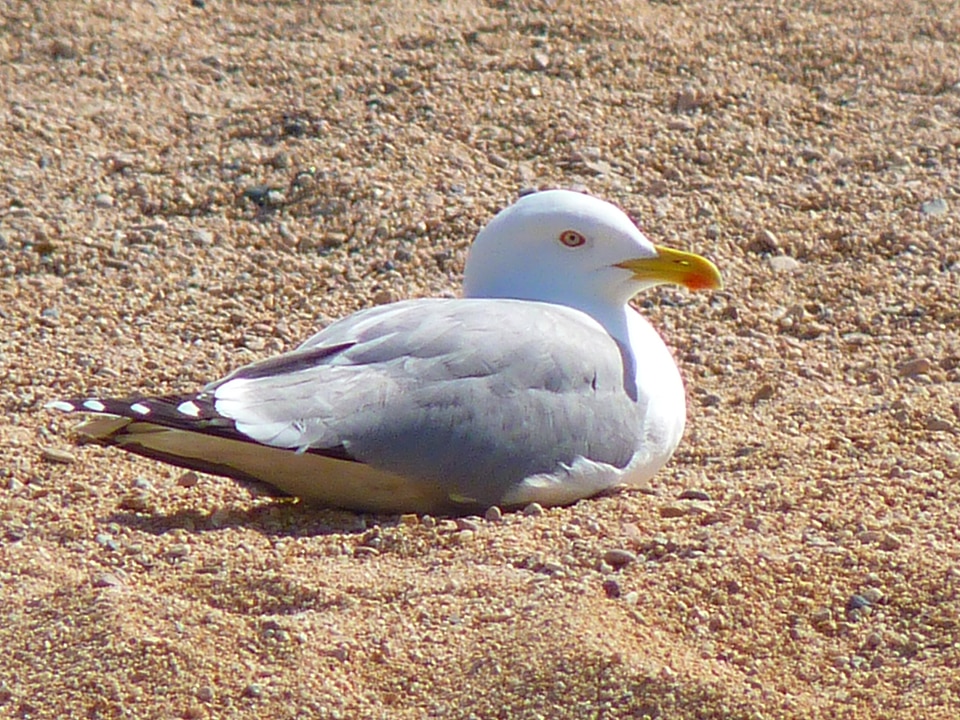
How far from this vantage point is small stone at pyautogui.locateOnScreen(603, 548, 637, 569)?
13.0 ft

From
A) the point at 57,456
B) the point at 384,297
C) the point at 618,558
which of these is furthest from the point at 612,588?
the point at 384,297

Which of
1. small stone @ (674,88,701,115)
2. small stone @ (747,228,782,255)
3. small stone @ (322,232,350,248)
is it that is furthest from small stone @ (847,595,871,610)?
small stone @ (674,88,701,115)

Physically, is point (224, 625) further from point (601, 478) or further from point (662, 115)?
point (662, 115)

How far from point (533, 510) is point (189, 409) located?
902 mm

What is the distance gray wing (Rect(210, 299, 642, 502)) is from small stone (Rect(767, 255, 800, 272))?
1.80 m

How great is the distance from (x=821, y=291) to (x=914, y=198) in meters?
0.79

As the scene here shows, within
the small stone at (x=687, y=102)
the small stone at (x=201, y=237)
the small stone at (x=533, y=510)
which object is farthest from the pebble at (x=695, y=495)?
the small stone at (x=687, y=102)

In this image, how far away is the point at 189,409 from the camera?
4.17m

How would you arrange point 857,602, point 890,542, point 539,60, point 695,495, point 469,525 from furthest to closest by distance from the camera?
point 539,60 → point 695,495 → point 469,525 → point 890,542 → point 857,602

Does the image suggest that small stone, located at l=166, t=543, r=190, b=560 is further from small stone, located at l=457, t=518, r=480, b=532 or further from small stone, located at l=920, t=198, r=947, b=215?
small stone, located at l=920, t=198, r=947, b=215

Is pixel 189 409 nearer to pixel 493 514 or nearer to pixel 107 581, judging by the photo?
pixel 107 581

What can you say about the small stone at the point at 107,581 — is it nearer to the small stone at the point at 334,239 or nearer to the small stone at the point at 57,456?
the small stone at the point at 57,456

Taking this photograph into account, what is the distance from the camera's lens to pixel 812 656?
360cm

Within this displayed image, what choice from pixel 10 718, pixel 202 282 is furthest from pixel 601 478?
pixel 202 282
